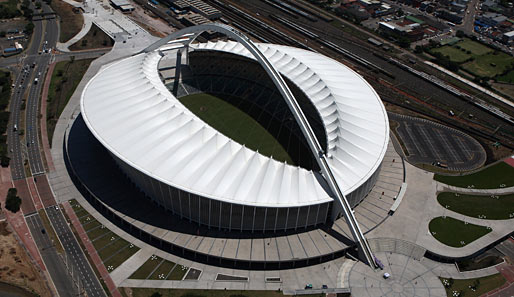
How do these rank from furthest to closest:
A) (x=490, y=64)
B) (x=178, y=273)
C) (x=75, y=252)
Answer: (x=490, y=64), (x=75, y=252), (x=178, y=273)

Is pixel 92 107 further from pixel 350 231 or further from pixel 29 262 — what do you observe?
pixel 350 231

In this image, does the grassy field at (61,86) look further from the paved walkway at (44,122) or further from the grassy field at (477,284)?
the grassy field at (477,284)

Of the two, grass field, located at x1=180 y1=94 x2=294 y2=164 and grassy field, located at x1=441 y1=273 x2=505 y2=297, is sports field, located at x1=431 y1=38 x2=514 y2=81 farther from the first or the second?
grass field, located at x1=180 y1=94 x2=294 y2=164

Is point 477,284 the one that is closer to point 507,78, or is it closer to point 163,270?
point 163,270

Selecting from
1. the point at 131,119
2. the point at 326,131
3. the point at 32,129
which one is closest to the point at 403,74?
the point at 326,131

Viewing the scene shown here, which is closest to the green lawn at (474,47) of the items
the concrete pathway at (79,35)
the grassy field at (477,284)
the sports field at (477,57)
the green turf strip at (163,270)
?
the sports field at (477,57)

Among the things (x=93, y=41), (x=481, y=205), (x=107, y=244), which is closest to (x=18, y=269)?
(x=107, y=244)
